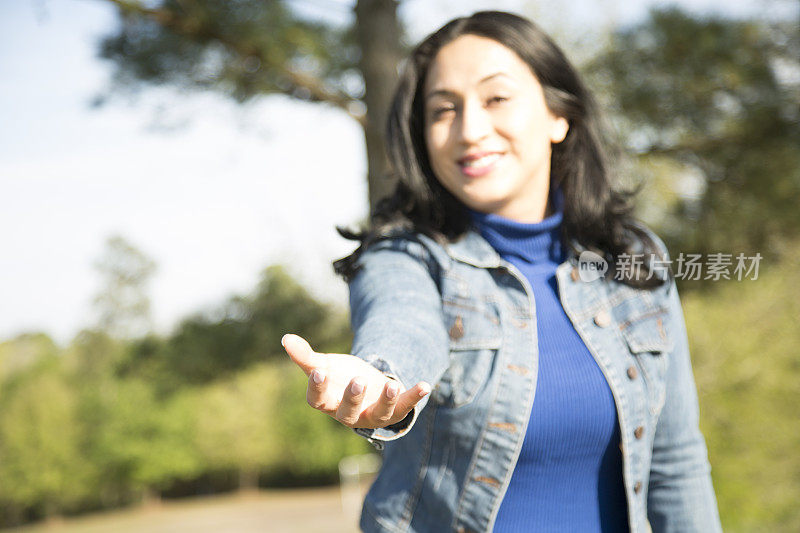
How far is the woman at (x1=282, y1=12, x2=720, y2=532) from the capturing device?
1242mm

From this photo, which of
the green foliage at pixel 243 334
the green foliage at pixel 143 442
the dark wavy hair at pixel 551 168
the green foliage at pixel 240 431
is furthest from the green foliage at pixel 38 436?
the dark wavy hair at pixel 551 168

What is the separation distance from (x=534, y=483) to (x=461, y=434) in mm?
158

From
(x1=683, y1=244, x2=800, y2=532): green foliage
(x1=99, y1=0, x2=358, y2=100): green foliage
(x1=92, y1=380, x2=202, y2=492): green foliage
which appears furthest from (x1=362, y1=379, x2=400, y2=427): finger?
(x1=92, y1=380, x2=202, y2=492): green foliage

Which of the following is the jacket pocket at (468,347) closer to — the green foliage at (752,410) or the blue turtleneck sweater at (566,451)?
the blue turtleneck sweater at (566,451)

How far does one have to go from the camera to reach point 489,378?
126 cm

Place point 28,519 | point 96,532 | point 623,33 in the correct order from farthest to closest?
point 28,519
point 96,532
point 623,33

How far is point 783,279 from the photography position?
7.12 metres

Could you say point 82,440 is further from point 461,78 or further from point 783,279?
point 461,78

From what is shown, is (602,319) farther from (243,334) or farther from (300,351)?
(243,334)

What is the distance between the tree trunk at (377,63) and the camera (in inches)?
142

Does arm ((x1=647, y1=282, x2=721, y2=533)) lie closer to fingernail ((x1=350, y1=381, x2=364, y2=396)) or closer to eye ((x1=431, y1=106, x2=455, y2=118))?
eye ((x1=431, y1=106, x2=455, y2=118))

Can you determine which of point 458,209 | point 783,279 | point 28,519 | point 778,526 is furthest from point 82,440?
point 458,209

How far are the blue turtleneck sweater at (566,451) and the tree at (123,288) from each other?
72.6ft

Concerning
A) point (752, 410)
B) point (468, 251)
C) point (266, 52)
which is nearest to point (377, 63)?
point (266, 52)
